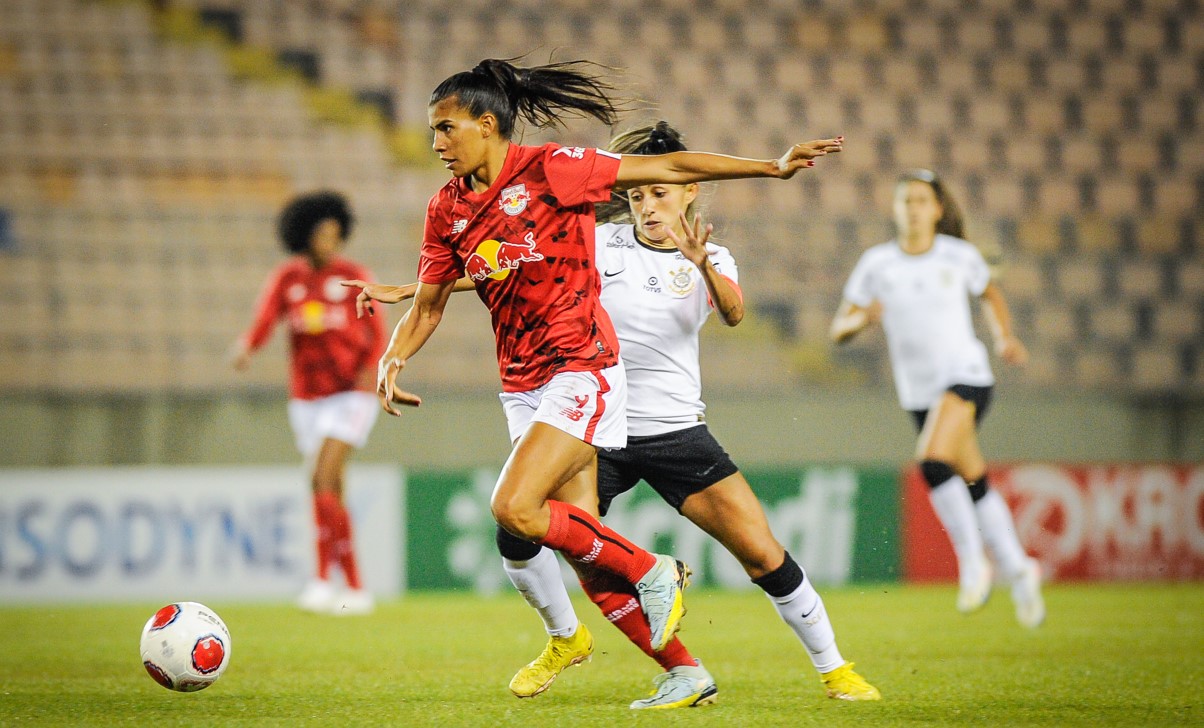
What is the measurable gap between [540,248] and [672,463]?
85 cm

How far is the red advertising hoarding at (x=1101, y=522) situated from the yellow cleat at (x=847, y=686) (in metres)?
5.66

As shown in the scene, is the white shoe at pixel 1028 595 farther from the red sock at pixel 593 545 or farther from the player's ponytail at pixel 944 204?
the red sock at pixel 593 545

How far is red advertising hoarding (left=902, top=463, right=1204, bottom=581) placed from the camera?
33.4ft

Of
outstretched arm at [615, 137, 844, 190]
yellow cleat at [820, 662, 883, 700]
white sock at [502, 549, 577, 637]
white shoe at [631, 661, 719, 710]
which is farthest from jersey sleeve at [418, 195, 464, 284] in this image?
yellow cleat at [820, 662, 883, 700]

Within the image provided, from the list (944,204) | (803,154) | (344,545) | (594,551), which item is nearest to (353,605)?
(344,545)

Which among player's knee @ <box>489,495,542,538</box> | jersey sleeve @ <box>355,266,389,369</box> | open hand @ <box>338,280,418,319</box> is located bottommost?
player's knee @ <box>489,495,542,538</box>

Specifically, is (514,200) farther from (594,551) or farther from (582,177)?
(594,551)

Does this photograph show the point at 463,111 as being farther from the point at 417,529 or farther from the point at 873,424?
the point at 873,424

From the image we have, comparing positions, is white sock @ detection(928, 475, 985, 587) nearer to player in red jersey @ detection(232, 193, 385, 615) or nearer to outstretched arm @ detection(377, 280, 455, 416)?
player in red jersey @ detection(232, 193, 385, 615)

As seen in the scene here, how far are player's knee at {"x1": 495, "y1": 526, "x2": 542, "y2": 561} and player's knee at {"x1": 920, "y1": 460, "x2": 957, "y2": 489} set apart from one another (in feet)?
10.2

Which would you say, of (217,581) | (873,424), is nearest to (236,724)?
(217,581)

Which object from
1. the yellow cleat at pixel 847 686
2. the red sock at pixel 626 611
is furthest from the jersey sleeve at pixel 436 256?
the yellow cleat at pixel 847 686

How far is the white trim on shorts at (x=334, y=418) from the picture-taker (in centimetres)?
819

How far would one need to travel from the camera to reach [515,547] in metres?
4.53
